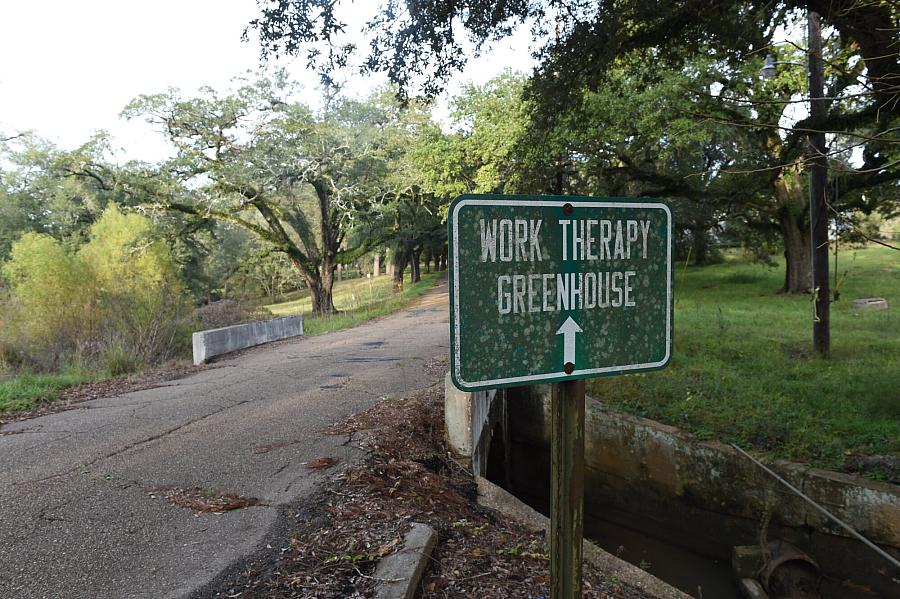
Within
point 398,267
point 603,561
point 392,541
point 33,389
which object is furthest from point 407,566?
point 398,267

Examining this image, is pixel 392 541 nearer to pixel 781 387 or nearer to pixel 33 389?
pixel 781 387

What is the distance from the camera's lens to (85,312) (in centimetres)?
1241

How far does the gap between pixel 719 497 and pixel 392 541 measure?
492 cm

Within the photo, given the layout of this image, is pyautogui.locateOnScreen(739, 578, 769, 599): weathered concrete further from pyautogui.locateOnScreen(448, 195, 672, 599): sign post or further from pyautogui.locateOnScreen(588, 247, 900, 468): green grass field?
pyautogui.locateOnScreen(448, 195, 672, 599): sign post

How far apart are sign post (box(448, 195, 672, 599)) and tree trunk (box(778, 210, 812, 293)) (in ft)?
67.6

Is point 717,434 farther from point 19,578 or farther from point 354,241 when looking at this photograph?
point 354,241

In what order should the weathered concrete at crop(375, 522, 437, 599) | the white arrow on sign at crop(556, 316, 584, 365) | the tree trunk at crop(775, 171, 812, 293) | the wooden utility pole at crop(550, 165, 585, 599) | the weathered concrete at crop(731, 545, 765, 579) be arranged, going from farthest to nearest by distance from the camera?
the tree trunk at crop(775, 171, 812, 293) < the weathered concrete at crop(731, 545, 765, 579) < the weathered concrete at crop(375, 522, 437, 599) < the wooden utility pole at crop(550, 165, 585, 599) < the white arrow on sign at crop(556, 316, 584, 365)

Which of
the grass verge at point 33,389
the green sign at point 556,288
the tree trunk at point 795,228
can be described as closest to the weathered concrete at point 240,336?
the grass verge at point 33,389

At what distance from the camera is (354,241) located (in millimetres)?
37219

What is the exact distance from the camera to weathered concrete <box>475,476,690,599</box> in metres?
4.31

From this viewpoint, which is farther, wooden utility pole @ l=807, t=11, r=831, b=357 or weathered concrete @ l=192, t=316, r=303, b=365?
weathered concrete @ l=192, t=316, r=303, b=365

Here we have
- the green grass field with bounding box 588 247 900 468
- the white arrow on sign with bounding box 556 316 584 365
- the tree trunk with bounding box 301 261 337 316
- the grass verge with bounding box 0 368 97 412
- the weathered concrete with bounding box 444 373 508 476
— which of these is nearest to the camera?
the white arrow on sign with bounding box 556 316 584 365

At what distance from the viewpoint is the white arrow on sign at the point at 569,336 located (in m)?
1.67

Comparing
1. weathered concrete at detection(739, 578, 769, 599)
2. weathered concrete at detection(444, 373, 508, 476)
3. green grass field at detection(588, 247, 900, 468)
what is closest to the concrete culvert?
weathered concrete at detection(739, 578, 769, 599)
